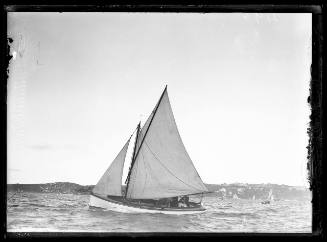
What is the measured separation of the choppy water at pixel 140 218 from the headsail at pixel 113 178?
73 millimetres

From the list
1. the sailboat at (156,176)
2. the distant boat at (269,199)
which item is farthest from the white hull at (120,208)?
the distant boat at (269,199)

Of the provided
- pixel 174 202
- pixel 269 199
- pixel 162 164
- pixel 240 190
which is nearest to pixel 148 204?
pixel 174 202

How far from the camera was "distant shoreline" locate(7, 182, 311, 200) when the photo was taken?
6.26 feet

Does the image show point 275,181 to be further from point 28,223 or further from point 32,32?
point 32,32

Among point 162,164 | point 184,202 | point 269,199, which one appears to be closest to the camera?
point 269,199

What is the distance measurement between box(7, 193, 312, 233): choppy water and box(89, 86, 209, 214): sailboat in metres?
0.05

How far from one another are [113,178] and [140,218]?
196mm

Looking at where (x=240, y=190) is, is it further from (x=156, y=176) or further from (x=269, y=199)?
(x=156, y=176)

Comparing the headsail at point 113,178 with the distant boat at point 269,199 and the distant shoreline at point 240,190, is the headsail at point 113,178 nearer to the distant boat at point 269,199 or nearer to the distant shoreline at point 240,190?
the distant shoreline at point 240,190

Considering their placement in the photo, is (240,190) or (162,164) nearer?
(240,190)

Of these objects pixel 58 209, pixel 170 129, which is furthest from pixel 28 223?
pixel 170 129

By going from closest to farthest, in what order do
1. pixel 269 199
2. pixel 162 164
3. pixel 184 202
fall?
pixel 269 199 → pixel 184 202 → pixel 162 164

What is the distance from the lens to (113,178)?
2.01 m
